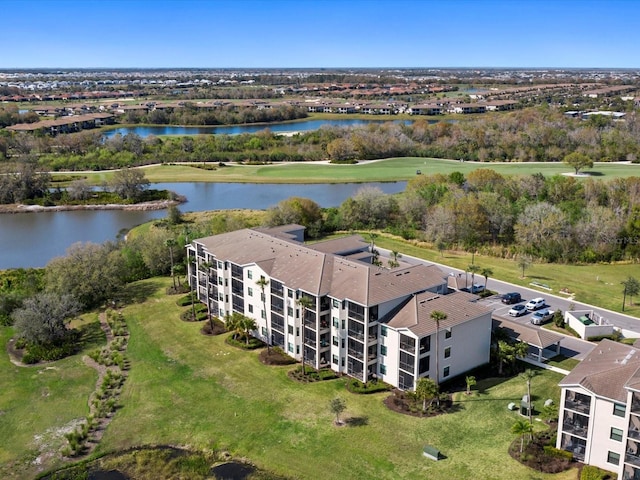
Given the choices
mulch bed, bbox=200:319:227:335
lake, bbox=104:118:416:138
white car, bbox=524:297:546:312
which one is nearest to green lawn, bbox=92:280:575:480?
mulch bed, bbox=200:319:227:335

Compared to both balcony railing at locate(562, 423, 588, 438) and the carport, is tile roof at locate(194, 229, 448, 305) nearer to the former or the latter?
the carport

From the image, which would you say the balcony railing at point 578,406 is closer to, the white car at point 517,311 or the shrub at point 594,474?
the shrub at point 594,474

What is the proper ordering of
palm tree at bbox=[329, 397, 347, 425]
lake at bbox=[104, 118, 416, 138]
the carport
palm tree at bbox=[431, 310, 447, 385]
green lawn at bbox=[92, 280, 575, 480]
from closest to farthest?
green lawn at bbox=[92, 280, 575, 480]
palm tree at bbox=[329, 397, 347, 425]
palm tree at bbox=[431, 310, 447, 385]
the carport
lake at bbox=[104, 118, 416, 138]

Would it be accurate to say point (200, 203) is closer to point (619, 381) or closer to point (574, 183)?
point (574, 183)

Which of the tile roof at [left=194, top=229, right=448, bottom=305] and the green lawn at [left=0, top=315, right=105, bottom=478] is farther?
the tile roof at [left=194, top=229, right=448, bottom=305]

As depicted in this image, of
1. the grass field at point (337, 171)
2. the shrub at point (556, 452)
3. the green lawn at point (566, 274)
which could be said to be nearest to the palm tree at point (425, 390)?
the shrub at point (556, 452)

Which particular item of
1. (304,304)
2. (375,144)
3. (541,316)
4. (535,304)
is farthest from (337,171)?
(304,304)

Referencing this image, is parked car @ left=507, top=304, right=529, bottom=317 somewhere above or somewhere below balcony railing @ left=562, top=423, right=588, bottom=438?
below
